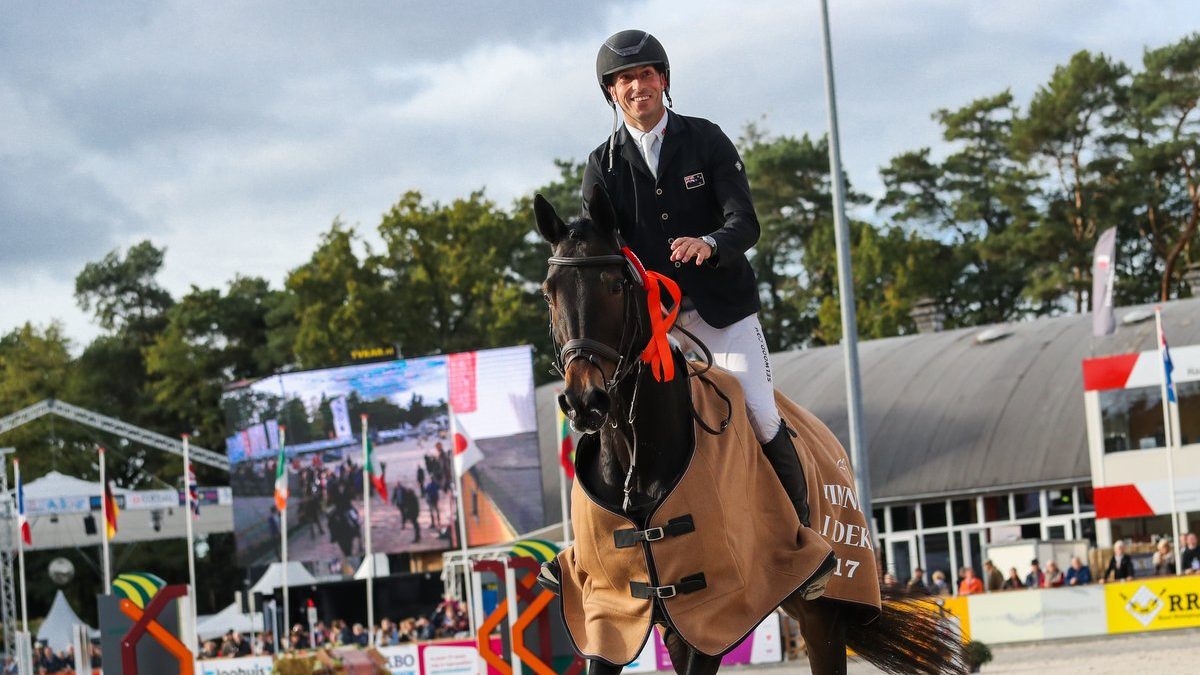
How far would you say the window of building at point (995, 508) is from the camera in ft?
125

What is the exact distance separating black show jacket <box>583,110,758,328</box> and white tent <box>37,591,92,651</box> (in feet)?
126

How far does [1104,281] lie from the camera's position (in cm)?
3431

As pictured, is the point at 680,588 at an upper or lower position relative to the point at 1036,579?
upper

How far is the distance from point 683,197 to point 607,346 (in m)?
1.24

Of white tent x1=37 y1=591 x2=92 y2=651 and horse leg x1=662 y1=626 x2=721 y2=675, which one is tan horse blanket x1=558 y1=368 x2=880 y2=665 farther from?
white tent x1=37 y1=591 x2=92 y2=651

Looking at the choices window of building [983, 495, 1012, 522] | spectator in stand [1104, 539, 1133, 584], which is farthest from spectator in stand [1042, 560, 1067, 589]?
window of building [983, 495, 1012, 522]

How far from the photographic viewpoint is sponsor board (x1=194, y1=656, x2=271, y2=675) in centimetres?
2005

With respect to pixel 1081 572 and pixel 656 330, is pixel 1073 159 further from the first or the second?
pixel 656 330

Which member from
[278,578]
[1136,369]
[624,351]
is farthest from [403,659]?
[1136,369]

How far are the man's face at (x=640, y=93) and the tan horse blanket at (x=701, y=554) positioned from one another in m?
1.09

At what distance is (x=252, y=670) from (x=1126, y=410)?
21.8 meters

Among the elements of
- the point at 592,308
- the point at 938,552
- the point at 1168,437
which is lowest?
the point at 938,552

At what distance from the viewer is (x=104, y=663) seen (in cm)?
1175

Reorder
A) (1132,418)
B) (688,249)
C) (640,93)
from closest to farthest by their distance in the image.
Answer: (688,249), (640,93), (1132,418)
